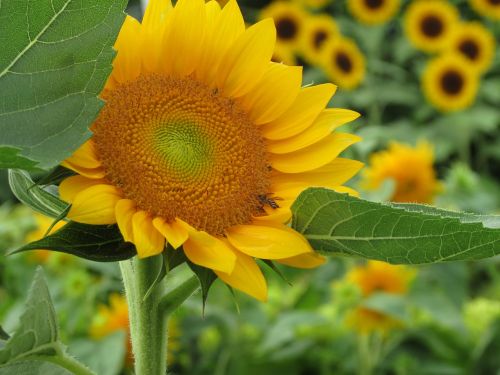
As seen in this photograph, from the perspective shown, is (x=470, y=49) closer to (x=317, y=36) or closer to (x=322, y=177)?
(x=317, y=36)

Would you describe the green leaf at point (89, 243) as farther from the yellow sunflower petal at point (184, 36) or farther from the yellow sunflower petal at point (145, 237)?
the yellow sunflower petal at point (184, 36)

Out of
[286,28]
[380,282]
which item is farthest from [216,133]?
[286,28]

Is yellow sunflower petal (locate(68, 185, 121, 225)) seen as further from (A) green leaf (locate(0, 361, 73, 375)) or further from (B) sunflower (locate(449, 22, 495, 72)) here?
(B) sunflower (locate(449, 22, 495, 72))

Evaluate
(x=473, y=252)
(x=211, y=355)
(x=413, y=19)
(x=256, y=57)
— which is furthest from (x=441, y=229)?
(x=413, y=19)

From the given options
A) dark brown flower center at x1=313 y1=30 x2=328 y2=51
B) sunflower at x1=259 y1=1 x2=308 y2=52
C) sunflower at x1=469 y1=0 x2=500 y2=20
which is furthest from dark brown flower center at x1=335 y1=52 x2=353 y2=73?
sunflower at x1=469 y1=0 x2=500 y2=20

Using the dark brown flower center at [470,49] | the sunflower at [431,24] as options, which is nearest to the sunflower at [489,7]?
the sunflower at [431,24]

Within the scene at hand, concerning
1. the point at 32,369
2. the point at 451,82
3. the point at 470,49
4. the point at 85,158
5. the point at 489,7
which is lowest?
the point at 451,82
